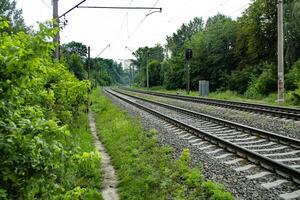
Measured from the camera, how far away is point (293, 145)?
348 inches

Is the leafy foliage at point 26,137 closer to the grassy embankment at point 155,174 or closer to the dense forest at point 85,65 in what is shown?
the grassy embankment at point 155,174

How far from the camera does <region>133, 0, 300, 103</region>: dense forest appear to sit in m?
31.3

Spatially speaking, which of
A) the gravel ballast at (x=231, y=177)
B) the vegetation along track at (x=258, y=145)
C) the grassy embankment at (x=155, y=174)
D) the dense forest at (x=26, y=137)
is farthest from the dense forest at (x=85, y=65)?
the dense forest at (x=26, y=137)

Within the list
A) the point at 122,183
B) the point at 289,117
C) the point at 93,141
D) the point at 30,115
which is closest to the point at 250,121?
the point at 289,117

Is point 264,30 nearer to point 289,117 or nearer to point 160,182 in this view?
point 289,117

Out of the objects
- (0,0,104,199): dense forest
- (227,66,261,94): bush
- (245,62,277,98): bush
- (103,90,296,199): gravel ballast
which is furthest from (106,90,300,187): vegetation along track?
(227,66,261,94): bush

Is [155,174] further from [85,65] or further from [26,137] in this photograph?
[85,65]

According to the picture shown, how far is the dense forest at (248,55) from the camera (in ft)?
103

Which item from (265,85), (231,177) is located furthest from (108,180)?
(265,85)

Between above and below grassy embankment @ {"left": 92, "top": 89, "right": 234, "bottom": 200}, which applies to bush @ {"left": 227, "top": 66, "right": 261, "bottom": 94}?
above

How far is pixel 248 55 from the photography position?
1660 inches

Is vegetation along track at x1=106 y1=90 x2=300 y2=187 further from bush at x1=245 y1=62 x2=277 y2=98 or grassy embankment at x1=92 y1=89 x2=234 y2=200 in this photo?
bush at x1=245 y1=62 x2=277 y2=98

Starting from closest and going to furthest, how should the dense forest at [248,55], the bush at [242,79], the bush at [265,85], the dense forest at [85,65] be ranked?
the bush at [265,85] → the dense forest at [248,55] → the bush at [242,79] → the dense forest at [85,65]

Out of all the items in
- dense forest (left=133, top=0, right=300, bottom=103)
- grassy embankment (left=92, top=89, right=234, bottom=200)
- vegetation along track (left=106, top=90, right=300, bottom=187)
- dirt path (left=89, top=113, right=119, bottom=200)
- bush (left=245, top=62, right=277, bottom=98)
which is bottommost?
dirt path (left=89, top=113, right=119, bottom=200)
